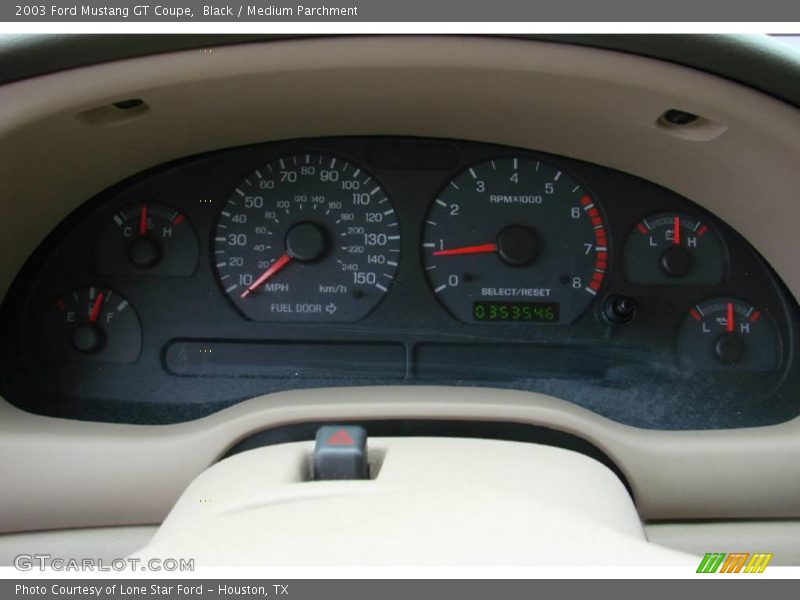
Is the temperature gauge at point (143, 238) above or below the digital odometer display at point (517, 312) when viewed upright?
above

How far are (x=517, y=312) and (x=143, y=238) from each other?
3.96ft

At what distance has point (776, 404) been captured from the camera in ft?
8.54

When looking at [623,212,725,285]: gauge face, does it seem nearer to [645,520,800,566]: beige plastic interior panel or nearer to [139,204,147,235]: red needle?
[645,520,800,566]: beige plastic interior panel

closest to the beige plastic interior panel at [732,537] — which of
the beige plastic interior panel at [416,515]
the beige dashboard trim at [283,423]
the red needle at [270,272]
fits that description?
the beige dashboard trim at [283,423]

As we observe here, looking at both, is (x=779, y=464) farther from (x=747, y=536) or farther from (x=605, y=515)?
(x=605, y=515)

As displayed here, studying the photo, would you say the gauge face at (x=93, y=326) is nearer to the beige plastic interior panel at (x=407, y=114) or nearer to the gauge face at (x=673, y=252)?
the beige plastic interior panel at (x=407, y=114)

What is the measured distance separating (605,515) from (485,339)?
101 cm

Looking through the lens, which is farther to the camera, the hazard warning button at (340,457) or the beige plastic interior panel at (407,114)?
the beige plastic interior panel at (407,114)

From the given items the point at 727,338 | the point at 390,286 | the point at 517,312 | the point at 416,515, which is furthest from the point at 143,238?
the point at 727,338

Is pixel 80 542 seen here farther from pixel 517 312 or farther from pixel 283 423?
pixel 517 312

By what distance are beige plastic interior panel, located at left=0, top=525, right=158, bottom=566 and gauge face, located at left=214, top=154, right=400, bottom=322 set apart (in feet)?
2.55

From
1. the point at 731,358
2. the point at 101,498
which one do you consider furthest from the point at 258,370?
the point at 731,358

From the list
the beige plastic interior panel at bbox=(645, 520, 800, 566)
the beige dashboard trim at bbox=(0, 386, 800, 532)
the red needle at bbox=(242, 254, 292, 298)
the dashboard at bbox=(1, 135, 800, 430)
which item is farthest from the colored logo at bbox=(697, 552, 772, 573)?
the red needle at bbox=(242, 254, 292, 298)

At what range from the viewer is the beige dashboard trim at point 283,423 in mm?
2279
